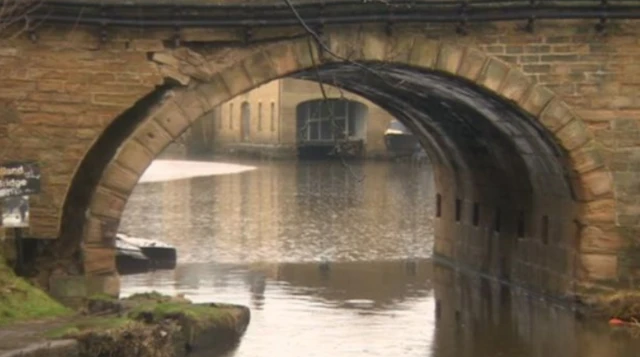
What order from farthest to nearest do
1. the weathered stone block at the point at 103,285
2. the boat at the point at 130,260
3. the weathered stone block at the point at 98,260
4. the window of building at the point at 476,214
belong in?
the window of building at the point at 476,214
the boat at the point at 130,260
the weathered stone block at the point at 98,260
the weathered stone block at the point at 103,285

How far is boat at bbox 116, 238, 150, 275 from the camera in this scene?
2806 centimetres

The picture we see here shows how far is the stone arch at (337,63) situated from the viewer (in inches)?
818

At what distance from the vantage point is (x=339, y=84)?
2334 centimetres

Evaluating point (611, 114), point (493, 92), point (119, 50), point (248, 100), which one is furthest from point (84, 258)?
point (248, 100)

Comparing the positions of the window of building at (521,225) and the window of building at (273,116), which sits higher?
the window of building at (273,116)

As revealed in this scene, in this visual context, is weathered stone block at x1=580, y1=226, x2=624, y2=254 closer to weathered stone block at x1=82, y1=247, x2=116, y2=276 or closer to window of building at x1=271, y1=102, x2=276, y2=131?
weathered stone block at x1=82, y1=247, x2=116, y2=276

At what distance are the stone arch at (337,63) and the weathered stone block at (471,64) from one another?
13 millimetres

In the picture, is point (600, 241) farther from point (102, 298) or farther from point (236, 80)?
point (102, 298)

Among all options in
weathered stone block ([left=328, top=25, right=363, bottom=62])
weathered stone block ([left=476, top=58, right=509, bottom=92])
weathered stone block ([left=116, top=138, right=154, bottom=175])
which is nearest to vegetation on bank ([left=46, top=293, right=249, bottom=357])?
weathered stone block ([left=116, top=138, right=154, bottom=175])

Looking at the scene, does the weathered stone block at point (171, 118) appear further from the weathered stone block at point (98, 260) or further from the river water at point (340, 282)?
the river water at point (340, 282)

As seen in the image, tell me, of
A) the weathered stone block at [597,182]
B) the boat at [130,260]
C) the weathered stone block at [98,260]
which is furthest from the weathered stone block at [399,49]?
the boat at [130,260]

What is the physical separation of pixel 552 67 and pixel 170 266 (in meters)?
8.58

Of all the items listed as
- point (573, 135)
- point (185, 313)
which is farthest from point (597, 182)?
point (185, 313)

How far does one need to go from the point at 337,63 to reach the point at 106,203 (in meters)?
3.31
